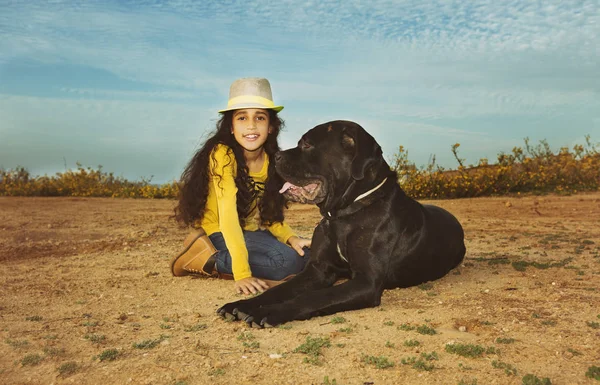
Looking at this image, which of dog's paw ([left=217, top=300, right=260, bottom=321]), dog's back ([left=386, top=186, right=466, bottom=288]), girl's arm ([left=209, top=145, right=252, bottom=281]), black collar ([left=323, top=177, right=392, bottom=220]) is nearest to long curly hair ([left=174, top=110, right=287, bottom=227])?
girl's arm ([left=209, top=145, right=252, bottom=281])

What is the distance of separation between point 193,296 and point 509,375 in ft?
8.62

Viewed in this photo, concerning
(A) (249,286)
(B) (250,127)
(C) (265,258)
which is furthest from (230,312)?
(B) (250,127)

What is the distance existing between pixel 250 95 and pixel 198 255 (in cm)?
154

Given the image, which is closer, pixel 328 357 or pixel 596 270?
pixel 328 357

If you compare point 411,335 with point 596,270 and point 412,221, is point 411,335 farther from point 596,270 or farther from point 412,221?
point 596,270

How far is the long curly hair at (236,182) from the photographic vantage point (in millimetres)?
5004

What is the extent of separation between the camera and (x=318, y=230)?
4.38m

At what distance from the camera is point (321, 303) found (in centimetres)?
369

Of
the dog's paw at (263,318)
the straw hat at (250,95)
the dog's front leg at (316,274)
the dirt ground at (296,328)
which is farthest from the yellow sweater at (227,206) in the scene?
the dog's paw at (263,318)

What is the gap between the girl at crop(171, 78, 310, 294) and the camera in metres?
4.71

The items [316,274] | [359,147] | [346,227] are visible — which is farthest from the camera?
[316,274]

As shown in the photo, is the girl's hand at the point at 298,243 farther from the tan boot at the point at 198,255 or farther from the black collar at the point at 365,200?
the black collar at the point at 365,200

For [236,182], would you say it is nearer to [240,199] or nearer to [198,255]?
[240,199]

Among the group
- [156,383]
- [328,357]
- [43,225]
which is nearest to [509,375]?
[328,357]
